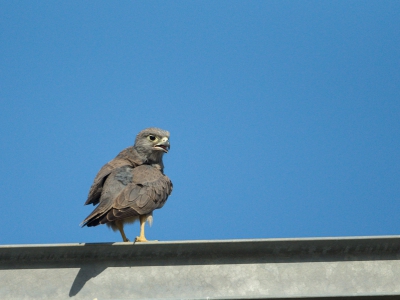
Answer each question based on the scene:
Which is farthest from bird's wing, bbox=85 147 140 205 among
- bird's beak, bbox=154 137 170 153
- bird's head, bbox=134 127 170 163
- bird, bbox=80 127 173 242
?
bird's beak, bbox=154 137 170 153

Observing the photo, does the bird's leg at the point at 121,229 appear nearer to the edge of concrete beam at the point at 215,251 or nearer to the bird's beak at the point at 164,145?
the bird's beak at the point at 164,145

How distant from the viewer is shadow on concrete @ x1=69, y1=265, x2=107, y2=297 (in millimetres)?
3580

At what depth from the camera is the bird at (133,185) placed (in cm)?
578

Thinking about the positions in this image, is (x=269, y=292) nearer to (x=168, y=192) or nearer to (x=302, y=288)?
(x=302, y=288)

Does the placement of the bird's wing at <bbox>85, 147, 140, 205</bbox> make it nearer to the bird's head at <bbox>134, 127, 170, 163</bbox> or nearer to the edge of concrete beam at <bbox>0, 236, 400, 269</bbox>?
the bird's head at <bbox>134, 127, 170, 163</bbox>

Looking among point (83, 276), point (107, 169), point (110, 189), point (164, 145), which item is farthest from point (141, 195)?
point (83, 276)

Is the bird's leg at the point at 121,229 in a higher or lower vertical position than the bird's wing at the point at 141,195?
lower

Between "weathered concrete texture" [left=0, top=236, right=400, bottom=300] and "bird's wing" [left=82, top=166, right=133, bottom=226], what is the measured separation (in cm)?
182

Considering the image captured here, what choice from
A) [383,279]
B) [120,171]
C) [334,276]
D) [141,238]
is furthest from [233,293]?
[120,171]

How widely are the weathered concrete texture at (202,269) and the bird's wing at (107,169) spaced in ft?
8.50

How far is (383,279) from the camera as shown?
364cm

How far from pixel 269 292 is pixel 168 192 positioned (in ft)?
10.3

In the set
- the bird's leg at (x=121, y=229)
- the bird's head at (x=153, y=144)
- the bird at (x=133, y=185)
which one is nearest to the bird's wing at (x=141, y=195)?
the bird at (x=133, y=185)

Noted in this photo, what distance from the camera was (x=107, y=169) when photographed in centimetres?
668
